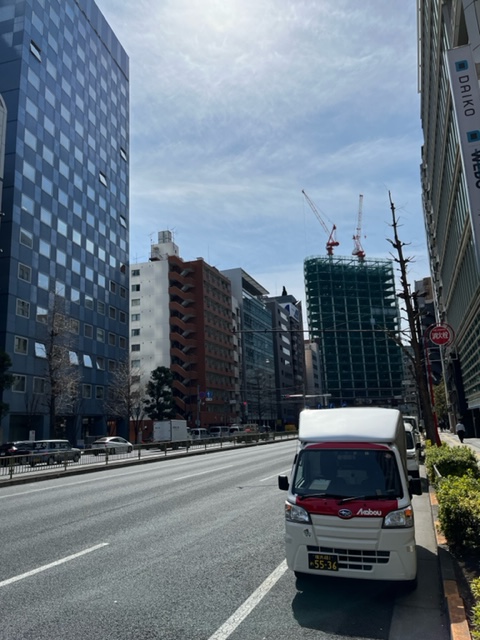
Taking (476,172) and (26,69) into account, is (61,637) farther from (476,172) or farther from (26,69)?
(26,69)

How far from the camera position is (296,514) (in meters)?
6.37

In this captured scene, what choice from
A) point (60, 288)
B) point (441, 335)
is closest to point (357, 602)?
point (441, 335)

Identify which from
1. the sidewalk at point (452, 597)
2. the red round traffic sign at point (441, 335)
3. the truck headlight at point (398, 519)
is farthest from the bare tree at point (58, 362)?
the truck headlight at point (398, 519)

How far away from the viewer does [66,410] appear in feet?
168

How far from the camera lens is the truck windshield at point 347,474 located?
6.44 metres

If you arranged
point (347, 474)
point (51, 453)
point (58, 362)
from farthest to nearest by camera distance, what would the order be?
point (58, 362) → point (51, 453) → point (347, 474)

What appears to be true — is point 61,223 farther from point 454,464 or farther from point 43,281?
point 454,464

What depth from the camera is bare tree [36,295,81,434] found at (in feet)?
→ 137

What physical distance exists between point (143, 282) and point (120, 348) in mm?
23832

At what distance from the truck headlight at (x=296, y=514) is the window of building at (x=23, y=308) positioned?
46.6m

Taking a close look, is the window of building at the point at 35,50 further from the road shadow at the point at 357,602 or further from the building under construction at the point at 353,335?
the building under construction at the point at 353,335

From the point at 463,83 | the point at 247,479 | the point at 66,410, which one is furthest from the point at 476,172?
the point at 66,410

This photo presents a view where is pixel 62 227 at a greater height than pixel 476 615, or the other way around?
pixel 62 227

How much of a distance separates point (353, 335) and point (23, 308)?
12532 centimetres
